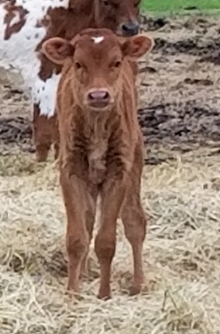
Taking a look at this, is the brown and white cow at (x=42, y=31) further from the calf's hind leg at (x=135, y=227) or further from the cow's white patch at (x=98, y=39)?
the cow's white patch at (x=98, y=39)

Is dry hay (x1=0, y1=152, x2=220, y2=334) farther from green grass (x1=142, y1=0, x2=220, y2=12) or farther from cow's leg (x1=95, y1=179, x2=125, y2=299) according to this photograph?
green grass (x1=142, y1=0, x2=220, y2=12)

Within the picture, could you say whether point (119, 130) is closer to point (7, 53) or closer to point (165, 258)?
point (165, 258)

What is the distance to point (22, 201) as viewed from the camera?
707cm

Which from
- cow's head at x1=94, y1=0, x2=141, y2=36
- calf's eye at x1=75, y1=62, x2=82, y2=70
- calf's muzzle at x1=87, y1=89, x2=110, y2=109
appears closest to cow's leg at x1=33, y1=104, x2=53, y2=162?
cow's head at x1=94, y1=0, x2=141, y2=36

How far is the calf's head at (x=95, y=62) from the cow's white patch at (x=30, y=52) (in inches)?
81.0

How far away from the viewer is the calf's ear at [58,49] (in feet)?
18.2

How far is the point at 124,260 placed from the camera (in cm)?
627

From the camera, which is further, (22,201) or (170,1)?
(170,1)

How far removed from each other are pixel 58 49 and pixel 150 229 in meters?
1.52

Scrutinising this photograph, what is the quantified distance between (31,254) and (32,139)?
2.48 meters

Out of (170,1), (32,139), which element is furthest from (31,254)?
(170,1)

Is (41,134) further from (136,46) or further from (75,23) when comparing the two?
(136,46)

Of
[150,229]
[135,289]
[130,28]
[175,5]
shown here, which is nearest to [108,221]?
[135,289]

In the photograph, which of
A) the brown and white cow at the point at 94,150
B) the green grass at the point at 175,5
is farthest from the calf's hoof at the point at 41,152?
the green grass at the point at 175,5
